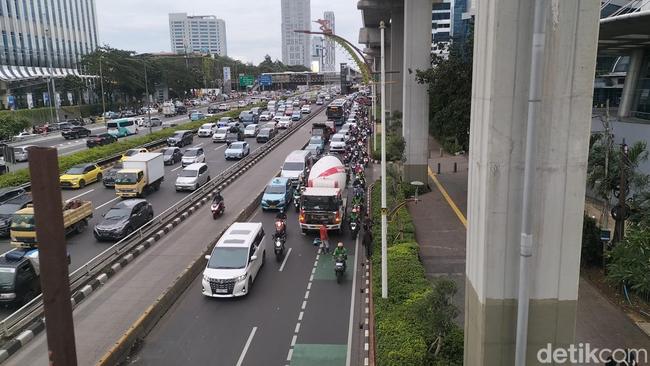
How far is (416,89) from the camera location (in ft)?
94.2

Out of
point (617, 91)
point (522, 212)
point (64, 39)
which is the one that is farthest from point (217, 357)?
point (64, 39)

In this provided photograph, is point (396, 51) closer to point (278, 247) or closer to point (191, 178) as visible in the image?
point (191, 178)

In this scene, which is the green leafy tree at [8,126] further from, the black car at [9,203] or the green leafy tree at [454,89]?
the green leafy tree at [454,89]

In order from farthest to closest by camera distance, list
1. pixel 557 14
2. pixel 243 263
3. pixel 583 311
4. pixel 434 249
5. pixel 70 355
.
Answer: pixel 434 249, pixel 243 263, pixel 583 311, pixel 557 14, pixel 70 355

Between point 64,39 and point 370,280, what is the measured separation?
9540 cm

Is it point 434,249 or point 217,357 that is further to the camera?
point 434,249

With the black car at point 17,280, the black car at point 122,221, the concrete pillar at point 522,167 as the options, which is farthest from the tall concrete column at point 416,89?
the black car at point 17,280

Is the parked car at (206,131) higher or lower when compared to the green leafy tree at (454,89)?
lower

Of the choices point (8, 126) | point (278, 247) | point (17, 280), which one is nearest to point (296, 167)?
point (278, 247)

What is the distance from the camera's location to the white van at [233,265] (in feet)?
49.4

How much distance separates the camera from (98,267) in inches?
676

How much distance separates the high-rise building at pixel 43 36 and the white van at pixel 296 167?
2205 inches

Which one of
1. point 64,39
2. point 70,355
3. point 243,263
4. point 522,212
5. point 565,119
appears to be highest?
point 64,39

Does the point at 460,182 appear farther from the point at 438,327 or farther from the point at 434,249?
the point at 438,327
